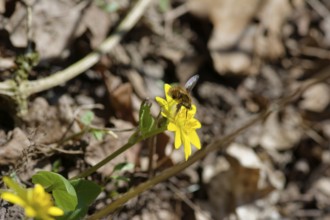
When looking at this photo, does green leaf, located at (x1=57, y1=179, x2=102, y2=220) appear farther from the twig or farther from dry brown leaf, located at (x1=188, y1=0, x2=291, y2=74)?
dry brown leaf, located at (x1=188, y1=0, x2=291, y2=74)

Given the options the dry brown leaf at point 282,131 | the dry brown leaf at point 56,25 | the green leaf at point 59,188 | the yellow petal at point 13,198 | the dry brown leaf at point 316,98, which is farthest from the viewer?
the dry brown leaf at point 316,98

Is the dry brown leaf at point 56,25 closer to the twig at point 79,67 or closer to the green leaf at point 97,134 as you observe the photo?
the twig at point 79,67

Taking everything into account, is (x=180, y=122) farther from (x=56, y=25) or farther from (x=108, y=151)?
(x=56, y=25)

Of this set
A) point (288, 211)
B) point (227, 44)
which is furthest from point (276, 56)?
point (288, 211)

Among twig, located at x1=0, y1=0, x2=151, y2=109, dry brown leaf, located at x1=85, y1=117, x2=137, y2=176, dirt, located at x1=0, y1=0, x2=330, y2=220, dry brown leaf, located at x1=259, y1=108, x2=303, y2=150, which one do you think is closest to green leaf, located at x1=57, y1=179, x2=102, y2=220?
dirt, located at x1=0, y1=0, x2=330, y2=220

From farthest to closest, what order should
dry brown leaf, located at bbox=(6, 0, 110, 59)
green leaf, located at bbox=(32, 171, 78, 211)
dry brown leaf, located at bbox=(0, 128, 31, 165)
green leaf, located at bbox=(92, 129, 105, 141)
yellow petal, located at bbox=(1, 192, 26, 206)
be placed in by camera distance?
dry brown leaf, located at bbox=(6, 0, 110, 59) → green leaf, located at bbox=(92, 129, 105, 141) → dry brown leaf, located at bbox=(0, 128, 31, 165) → green leaf, located at bbox=(32, 171, 78, 211) → yellow petal, located at bbox=(1, 192, 26, 206)

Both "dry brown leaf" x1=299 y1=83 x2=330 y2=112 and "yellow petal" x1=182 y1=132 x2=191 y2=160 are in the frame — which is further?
"dry brown leaf" x1=299 y1=83 x2=330 y2=112

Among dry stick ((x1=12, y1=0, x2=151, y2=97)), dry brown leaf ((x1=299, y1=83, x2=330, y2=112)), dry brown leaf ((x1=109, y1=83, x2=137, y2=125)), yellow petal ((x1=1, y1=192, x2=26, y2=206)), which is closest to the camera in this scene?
yellow petal ((x1=1, y1=192, x2=26, y2=206))

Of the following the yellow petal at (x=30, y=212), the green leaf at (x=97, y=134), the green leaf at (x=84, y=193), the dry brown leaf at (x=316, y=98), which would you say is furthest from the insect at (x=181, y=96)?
the dry brown leaf at (x=316, y=98)
